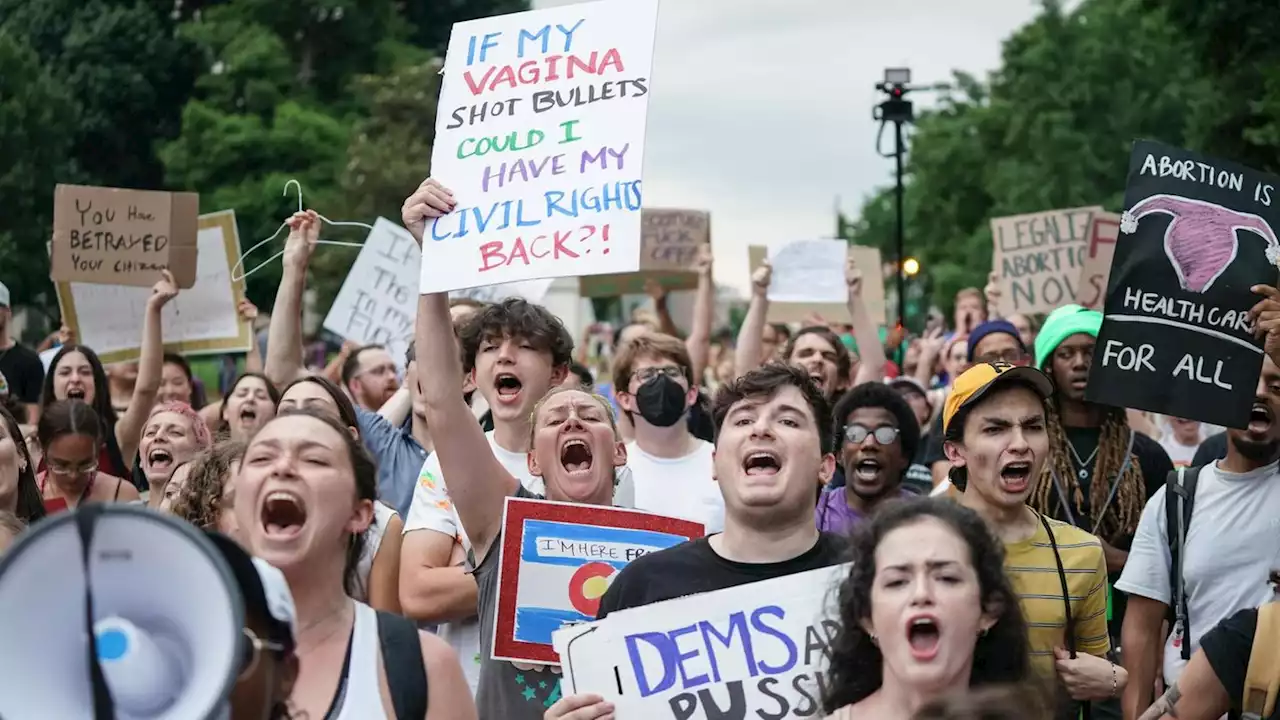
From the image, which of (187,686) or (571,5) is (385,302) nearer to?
(571,5)

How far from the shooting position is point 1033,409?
4.85 metres

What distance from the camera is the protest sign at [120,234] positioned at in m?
10.7

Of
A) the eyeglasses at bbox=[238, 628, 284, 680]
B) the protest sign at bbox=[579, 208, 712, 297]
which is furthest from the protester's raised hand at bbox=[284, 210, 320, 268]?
the protest sign at bbox=[579, 208, 712, 297]

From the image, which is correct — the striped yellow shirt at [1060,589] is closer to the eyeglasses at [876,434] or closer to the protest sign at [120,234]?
the eyeglasses at [876,434]

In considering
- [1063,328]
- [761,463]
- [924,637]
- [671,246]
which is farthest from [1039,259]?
[924,637]

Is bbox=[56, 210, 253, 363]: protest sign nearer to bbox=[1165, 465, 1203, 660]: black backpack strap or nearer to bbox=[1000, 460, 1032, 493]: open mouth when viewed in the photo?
bbox=[1165, 465, 1203, 660]: black backpack strap

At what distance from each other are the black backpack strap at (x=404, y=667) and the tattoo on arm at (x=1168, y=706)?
1.85 meters

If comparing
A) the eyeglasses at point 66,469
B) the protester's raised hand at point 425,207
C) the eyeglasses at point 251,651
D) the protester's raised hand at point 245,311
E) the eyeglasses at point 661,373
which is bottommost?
the eyeglasses at point 251,651

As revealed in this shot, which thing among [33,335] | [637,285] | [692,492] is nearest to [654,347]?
[692,492]

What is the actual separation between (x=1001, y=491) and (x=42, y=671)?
2.64m

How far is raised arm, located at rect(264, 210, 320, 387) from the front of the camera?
23.5 feet

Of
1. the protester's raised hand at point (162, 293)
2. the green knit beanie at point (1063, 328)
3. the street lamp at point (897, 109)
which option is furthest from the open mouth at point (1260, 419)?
the street lamp at point (897, 109)

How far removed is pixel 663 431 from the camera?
6.93 m

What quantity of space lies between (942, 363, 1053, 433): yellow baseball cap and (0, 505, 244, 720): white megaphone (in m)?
2.58
